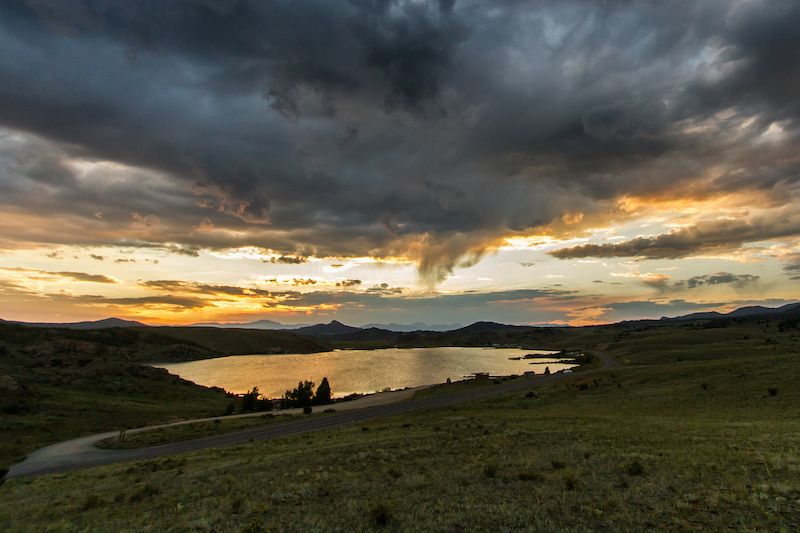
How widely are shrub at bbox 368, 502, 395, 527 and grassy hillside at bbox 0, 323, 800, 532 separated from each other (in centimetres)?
3

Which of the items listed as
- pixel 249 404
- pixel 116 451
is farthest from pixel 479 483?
pixel 249 404

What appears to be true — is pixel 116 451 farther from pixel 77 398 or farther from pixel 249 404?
pixel 249 404

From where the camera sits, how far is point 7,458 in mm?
32250

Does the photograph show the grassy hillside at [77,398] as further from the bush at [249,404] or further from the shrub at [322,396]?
the shrub at [322,396]

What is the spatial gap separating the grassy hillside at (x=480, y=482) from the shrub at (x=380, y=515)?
3 cm

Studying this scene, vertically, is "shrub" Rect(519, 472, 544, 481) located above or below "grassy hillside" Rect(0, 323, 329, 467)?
above

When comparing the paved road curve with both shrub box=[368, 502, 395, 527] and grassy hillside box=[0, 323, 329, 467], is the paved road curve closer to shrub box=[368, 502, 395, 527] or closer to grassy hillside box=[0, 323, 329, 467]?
grassy hillside box=[0, 323, 329, 467]

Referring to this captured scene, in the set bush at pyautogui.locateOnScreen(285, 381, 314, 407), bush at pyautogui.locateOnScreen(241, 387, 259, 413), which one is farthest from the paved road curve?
bush at pyautogui.locateOnScreen(285, 381, 314, 407)

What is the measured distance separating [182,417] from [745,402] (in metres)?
72.4

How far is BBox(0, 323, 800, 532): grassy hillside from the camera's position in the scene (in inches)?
421

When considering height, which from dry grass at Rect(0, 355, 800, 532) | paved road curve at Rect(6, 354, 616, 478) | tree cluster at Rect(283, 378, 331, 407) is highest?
dry grass at Rect(0, 355, 800, 532)

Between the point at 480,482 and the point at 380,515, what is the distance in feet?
16.9

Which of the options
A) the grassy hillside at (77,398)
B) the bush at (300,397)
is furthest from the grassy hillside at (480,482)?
the bush at (300,397)

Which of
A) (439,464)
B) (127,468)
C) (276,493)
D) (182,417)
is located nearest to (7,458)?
(127,468)
